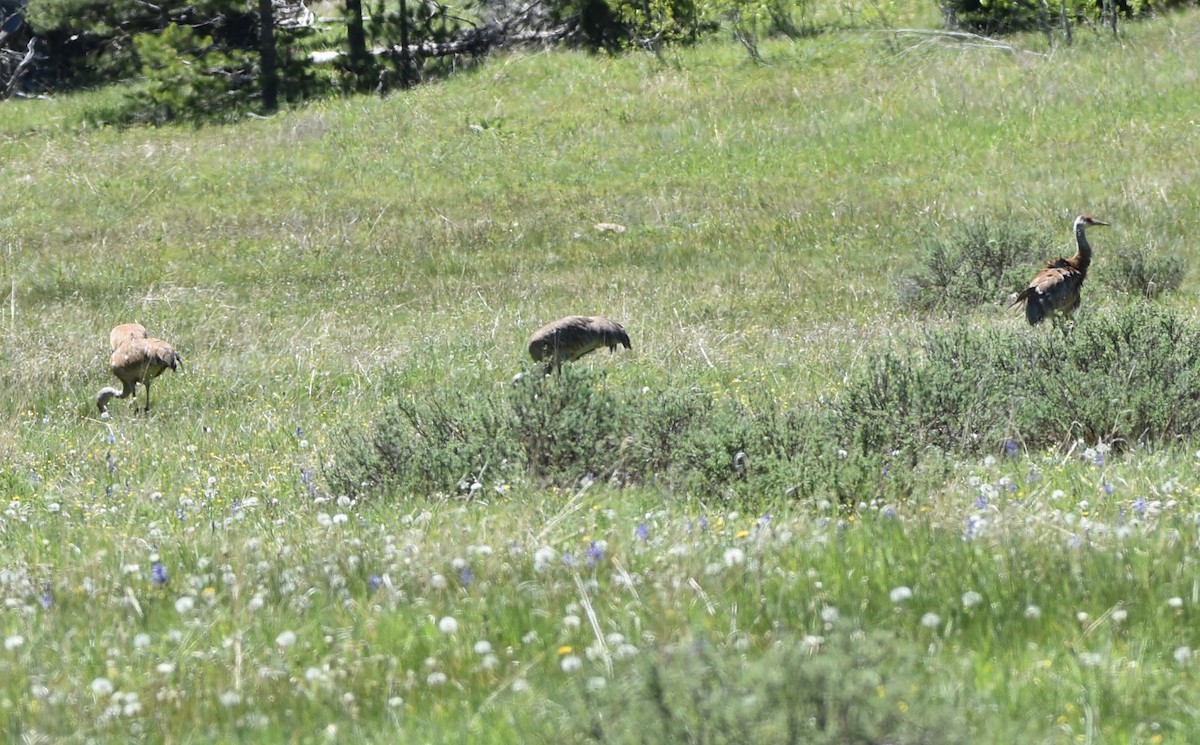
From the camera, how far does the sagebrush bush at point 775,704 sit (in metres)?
2.69

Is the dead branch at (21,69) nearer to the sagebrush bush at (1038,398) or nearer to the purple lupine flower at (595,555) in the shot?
the sagebrush bush at (1038,398)

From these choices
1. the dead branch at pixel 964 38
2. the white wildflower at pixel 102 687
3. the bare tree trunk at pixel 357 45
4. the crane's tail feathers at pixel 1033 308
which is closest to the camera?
the white wildflower at pixel 102 687

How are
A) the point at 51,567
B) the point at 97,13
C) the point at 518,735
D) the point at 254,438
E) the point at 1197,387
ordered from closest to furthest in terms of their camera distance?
1. the point at 518,735
2. the point at 51,567
3. the point at 1197,387
4. the point at 254,438
5. the point at 97,13

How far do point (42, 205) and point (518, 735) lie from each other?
21.2 meters

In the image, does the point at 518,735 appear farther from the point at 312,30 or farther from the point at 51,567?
the point at 312,30

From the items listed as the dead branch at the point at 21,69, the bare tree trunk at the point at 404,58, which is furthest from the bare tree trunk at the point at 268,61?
the dead branch at the point at 21,69

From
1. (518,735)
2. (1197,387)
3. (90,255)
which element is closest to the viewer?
(518,735)

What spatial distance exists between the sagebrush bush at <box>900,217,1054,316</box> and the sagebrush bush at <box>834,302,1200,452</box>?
213 inches

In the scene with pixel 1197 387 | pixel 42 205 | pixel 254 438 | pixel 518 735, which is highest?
pixel 518 735

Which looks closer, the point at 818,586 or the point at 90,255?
the point at 818,586

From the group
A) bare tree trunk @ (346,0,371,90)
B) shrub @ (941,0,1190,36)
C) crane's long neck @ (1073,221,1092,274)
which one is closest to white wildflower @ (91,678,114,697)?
crane's long neck @ (1073,221,1092,274)

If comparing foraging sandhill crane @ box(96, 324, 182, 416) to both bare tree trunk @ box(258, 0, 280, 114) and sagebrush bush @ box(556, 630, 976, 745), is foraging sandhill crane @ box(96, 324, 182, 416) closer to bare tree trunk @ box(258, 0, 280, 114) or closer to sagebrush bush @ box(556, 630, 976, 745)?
sagebrush bush @ box(556, 630, 976, 745)

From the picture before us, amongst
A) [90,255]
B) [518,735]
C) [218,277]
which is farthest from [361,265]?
[518,735]

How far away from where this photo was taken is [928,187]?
61.4 ft
